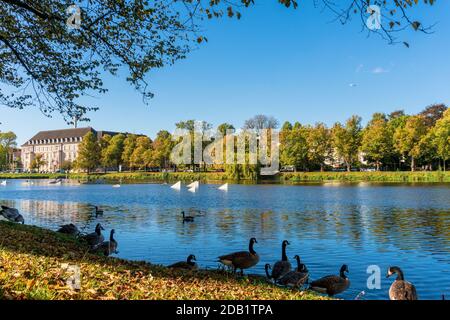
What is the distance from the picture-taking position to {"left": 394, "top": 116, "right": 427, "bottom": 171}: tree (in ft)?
283

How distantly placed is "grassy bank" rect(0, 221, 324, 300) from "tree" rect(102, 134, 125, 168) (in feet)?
399

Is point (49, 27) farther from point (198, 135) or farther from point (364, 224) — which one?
point (198, 135)

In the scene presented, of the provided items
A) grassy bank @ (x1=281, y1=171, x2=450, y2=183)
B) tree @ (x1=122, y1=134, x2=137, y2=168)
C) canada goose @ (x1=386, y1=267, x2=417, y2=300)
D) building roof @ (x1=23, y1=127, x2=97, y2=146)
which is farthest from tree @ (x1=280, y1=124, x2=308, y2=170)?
building roof @ (x1=23, y1=127, x2=97, y2=146)

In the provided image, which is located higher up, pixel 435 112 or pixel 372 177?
pixel 435 112

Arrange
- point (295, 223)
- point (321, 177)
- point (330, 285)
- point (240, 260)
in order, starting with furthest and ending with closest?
1. point (321, 177)
2. point (295, 223)
3. point (240, 260)
4. point (330, 285)

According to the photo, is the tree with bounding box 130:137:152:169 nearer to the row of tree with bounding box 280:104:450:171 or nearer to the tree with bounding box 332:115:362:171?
the row of tree with bounding box 280:104:450:171

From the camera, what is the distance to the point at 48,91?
1600 cm

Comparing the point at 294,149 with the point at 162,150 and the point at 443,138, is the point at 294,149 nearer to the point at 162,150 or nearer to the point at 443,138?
the point at 443,138

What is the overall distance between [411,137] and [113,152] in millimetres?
86402

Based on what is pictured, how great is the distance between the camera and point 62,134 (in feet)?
598

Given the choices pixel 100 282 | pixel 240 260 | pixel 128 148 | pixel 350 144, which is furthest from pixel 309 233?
pixel 128 148

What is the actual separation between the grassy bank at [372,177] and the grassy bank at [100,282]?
245ft

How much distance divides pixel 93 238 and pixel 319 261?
31.2 ft

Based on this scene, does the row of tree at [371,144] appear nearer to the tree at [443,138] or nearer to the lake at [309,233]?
the tree at [443,138]
